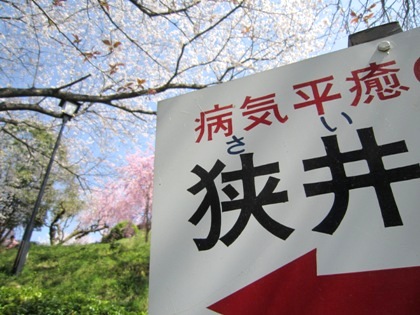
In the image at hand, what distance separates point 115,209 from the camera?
44.3ft

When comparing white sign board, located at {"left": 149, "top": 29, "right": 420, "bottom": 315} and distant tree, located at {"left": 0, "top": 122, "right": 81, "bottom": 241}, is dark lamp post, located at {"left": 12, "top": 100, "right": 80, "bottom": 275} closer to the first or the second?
distant tree, located at {"left": 0, "top": 122, "right": 81, "bottom": 241}

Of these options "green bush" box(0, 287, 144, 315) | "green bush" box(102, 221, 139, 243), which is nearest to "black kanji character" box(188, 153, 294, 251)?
"green bush" box(0, 287, 144, 315)

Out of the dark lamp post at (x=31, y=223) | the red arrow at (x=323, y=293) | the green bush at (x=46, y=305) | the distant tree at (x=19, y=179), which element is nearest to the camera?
the red arrow at (x=323, y=293)

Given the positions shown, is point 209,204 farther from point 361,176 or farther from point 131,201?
point 131,201

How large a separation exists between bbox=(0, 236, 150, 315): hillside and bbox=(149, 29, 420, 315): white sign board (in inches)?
104

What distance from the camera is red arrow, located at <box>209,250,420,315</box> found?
2.04ft

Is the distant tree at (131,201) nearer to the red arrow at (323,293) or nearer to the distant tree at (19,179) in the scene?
the distant tree at (19,179)

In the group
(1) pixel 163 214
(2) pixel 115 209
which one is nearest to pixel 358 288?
(1) pixel 163 214

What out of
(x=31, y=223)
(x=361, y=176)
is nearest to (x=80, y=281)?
(x=31, y=223)

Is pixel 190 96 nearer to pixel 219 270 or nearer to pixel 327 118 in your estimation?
pixel 327 118

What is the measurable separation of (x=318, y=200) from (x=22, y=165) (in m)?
11.1

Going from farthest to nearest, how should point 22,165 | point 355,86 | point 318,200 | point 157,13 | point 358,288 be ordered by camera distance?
point 22,165, point 157,13, point 355,86, point 318,200, point 358,288

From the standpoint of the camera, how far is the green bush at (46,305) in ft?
8.85

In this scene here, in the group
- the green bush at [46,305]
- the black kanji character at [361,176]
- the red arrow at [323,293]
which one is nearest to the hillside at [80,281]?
the green bush at [46,305]
